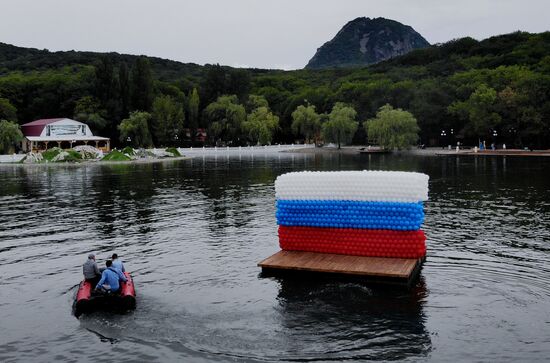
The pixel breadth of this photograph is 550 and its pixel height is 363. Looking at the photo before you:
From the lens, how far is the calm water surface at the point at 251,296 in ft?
50.8

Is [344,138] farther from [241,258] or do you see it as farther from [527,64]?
[241,258]

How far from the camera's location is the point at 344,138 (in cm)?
13325

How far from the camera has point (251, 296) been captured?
19.9 metres

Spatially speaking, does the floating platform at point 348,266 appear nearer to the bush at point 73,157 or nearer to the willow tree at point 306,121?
the bush at point 73,157

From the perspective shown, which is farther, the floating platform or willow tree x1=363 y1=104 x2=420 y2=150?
willow tree x1=363 y1=104 x2=420 y2=150

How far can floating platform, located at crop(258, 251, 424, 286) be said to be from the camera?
2020 cm

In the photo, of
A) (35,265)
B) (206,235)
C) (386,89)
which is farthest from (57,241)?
(386,89)

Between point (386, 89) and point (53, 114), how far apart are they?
295ft

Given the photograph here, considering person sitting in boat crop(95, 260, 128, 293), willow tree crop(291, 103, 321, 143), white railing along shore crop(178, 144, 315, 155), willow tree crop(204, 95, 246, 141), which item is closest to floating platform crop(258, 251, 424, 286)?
person sitting in boat crop(95, 260, 128, 293)

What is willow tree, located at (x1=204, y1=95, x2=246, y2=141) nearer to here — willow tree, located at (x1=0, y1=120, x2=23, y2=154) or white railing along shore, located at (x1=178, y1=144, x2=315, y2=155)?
white railing along shore, located at (x1=178, y1=144, x2=315, y2=155)

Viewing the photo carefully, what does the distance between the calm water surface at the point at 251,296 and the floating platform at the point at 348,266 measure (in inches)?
19.2

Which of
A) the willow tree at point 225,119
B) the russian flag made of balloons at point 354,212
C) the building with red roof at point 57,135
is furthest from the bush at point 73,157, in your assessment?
the russian flag made of balloons at point 354,212

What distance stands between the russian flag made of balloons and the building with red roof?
116m

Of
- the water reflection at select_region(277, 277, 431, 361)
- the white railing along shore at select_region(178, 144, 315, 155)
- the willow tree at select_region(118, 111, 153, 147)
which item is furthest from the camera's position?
the white railing along shore at select_region(178, 144, 315, 155)
